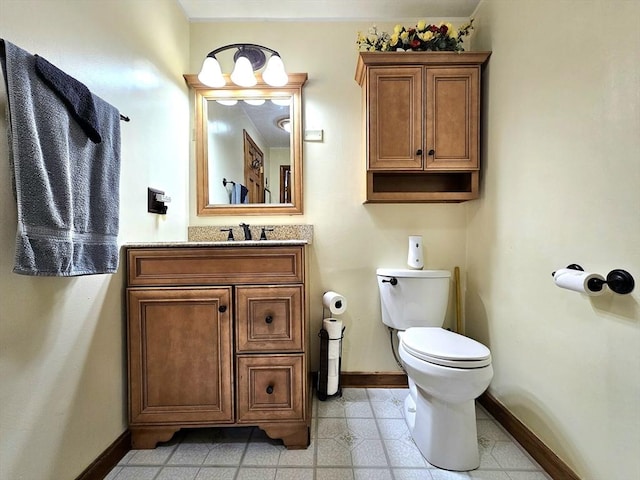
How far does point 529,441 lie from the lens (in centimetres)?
129

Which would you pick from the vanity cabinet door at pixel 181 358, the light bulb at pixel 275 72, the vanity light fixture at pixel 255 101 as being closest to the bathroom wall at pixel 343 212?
the light bulb at pixel 275 72

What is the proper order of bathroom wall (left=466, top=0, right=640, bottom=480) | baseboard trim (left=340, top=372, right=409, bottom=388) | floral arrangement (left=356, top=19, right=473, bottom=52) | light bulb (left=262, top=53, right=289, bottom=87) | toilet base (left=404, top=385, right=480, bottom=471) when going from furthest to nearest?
baseboard trim (left=340, top=372, right=409, bottom=388), light bulb (left=262, top=53, right=289, bottom=87), floral arrangement (left=356, top=19, right=473, bottom=52), toilet base (left=404, top=385, right=480, bottom=471), bathroom wall (left=466, top=0, right=640, bottom=480)

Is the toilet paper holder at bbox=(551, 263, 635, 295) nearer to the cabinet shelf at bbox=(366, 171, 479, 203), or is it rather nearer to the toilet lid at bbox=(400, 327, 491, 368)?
the toilet lid at bbox=(400, 327, 491, 368)

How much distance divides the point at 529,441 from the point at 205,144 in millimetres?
2294

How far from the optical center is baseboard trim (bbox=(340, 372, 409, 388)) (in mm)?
1877

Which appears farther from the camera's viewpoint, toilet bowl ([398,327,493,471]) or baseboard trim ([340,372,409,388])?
baseboard trim ([340,372,409,388])

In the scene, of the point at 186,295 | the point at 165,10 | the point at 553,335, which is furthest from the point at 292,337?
the point at 165,10

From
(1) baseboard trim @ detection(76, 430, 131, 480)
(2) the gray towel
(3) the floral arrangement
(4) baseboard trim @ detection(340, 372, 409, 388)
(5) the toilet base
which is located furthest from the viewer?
(4) baseboard trim @ detection(340, 372, 409, 388)

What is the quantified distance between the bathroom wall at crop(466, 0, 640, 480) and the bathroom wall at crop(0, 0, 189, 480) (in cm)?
177

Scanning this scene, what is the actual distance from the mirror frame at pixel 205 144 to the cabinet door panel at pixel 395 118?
477 mm

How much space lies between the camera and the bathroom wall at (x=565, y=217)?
91 centimetres

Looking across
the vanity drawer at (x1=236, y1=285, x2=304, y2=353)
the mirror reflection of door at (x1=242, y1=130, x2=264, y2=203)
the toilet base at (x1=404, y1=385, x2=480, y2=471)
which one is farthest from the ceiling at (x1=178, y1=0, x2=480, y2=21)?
the toilet base at (x1=404, y1=385, x2=480, y2=471)

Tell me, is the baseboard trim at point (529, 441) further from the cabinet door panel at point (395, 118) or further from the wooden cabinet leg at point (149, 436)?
the wooden cabinet leg at point (149, 436)

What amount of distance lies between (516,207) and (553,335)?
59cm
